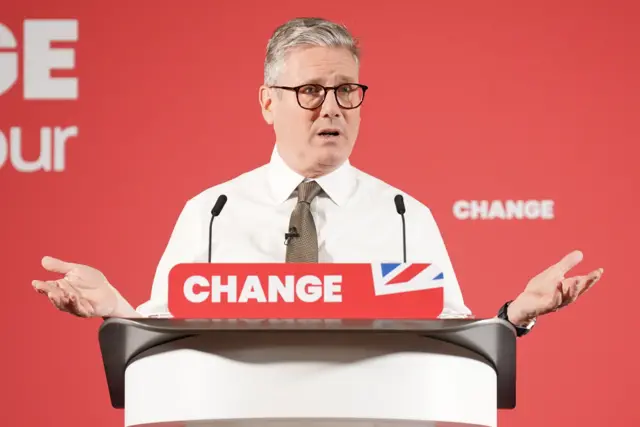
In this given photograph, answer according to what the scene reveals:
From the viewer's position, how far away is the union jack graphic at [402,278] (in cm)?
168

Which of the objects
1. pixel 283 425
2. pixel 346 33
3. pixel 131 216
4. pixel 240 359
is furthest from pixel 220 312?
pixel 131 216

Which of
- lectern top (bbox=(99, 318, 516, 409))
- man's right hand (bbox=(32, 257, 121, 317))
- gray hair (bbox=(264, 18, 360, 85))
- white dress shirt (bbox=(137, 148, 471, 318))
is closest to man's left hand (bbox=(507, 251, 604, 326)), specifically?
lectern top (bbox=(99, 318, 516, 409))

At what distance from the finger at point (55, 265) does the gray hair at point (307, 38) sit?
3.14 ft

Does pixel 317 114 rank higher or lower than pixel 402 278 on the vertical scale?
higher

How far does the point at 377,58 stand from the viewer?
11.5 ft

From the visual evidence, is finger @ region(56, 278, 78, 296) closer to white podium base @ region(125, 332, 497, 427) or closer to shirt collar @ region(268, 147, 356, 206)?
white podium base @ region(125, 332, 497, 427)

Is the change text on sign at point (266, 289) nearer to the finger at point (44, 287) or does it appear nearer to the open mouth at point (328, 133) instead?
the finger at point (44, 287)

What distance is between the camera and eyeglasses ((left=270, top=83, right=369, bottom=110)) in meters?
2.54

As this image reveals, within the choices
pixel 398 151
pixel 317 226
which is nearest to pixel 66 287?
pixel 317 226

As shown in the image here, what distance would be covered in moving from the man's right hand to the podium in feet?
0.43

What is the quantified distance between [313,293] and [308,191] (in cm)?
93

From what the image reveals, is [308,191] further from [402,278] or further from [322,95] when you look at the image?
[402,278]

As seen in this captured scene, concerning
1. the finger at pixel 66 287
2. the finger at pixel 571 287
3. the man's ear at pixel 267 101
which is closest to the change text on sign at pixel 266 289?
the finger at pixel 66 287

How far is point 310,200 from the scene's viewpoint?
8.46 ft
